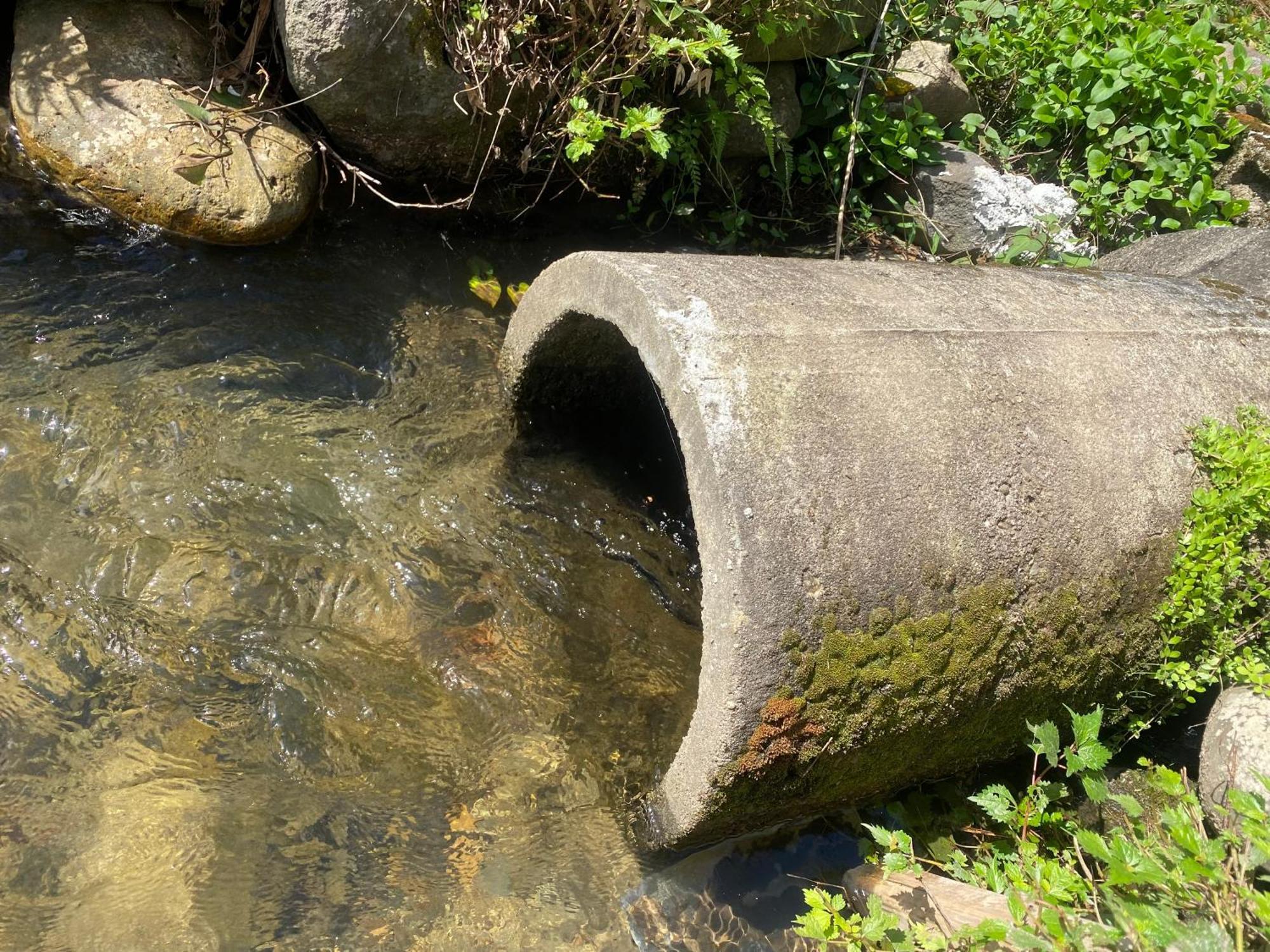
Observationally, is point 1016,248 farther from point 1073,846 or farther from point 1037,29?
point 1073,846

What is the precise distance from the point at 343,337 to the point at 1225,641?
3302mm

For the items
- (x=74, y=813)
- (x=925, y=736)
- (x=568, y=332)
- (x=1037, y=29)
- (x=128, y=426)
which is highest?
(x=1037, y=29)

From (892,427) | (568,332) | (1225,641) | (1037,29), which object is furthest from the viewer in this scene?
(1037,29)

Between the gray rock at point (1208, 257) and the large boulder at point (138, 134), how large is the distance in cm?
336

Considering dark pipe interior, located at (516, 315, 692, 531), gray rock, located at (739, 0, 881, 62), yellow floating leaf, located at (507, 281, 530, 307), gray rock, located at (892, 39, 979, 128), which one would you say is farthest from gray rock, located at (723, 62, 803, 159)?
dark pipe interior, located at (516, 315, 692, 531)

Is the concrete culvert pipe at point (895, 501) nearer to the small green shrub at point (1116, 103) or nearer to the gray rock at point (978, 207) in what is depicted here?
the gray rock at point (978, 207)

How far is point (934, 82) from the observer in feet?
17.5

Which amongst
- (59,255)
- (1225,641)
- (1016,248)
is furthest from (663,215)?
(1225,641)

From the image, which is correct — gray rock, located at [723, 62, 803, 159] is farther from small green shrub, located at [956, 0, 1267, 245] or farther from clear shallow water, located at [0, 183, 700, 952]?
clear shallow water, located at [0, 183, 700, 952]

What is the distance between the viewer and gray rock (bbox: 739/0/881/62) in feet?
15.5

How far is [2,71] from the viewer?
14.1 feet

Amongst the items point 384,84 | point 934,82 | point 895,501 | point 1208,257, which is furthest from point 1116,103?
point 895,501

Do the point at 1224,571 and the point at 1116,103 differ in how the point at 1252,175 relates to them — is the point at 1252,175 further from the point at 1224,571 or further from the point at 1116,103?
the point at 1224,571

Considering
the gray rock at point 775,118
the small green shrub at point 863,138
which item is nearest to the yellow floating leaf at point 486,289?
the gray rock at point 775,118
